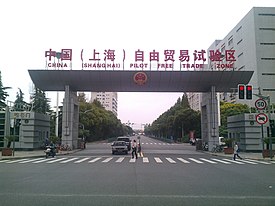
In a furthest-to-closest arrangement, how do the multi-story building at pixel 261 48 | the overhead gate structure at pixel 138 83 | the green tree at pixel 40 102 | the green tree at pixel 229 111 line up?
the multi-story building at pixel 261 48
the green tree at pixel 40 102
the green tree at pixel 229 111
the overhead gate structure at pixel 138 83

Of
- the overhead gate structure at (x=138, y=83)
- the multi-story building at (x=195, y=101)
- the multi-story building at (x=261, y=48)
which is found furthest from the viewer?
Answer: the multi-story building at (x=195, y=101)

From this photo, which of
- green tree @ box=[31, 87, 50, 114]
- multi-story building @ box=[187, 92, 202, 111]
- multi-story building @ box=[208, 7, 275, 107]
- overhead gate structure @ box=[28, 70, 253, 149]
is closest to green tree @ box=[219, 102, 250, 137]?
multi-story building @ box=[208, 7, 275, 107]

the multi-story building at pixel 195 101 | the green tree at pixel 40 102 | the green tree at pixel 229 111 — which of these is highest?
the multi-story building at pixel 195 101

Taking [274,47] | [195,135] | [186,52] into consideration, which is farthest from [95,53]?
[274,47]

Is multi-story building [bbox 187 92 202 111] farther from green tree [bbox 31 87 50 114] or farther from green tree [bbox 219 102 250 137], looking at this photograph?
green tree [bbox 31 87 50 114]

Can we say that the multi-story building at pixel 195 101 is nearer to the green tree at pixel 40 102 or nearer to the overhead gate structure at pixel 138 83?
the green tree at pixel 40 102

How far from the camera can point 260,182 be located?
11.7 m

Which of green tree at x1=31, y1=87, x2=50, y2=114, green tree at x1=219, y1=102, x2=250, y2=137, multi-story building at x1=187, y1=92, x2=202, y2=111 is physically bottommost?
green tree at x1=219, y1=102, x2=250, y2=137

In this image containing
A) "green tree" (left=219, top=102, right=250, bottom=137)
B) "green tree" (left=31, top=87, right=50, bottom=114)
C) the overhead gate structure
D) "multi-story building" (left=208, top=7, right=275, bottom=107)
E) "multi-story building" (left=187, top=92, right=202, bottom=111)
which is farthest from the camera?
"multi-story building" (left=187, top=92, right=202, bottom=111)

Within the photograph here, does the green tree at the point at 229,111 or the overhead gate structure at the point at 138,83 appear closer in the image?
the overhead gate structure at the point at 138,83

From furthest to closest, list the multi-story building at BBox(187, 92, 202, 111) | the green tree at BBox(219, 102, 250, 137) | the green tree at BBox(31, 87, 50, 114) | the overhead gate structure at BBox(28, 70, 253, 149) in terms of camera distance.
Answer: the multi-story building at BBox(187, 92, 202, 111), the green tree at BBox(31, 87, 50, 114), the green tree at BBox(219, 102, 250, 137), the overhead gate structure at BBox(28, 70, 253, 149)

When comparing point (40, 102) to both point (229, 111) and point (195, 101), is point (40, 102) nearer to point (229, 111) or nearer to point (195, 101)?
point (229, 111)

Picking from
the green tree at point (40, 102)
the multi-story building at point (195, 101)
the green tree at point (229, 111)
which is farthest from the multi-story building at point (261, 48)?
the multi-story building at point (195, 101)

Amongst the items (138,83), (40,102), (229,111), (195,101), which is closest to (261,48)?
(229,111)
